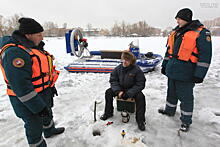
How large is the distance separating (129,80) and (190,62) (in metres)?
0.97

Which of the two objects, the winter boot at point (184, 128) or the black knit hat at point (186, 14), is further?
the winter boot at point (184, 128)

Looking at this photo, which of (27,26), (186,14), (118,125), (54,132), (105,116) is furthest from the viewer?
(105,116)

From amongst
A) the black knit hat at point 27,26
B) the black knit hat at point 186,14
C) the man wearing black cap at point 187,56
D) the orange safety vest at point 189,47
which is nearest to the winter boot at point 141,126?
the man wearing black cap at point 187,56

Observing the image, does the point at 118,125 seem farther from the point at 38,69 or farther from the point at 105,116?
the point at 38,69

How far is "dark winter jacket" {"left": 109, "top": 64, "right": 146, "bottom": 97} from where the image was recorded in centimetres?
227

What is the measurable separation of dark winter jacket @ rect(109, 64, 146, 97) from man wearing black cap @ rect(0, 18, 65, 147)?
3.86ft

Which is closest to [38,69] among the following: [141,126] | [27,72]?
[27,72]

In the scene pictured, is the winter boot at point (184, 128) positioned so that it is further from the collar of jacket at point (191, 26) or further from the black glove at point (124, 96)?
the collar of jacket at point (191, 26)

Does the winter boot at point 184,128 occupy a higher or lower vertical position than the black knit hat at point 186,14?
lower

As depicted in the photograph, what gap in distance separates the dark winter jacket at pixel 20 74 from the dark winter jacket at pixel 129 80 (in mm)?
1308

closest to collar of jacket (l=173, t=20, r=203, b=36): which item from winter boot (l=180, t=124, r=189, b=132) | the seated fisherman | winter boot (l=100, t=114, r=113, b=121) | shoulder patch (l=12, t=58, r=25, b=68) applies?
the seated fisherman

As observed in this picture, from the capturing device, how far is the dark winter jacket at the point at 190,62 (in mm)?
1817

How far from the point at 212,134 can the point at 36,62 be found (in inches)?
108

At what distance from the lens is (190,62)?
199 cm
